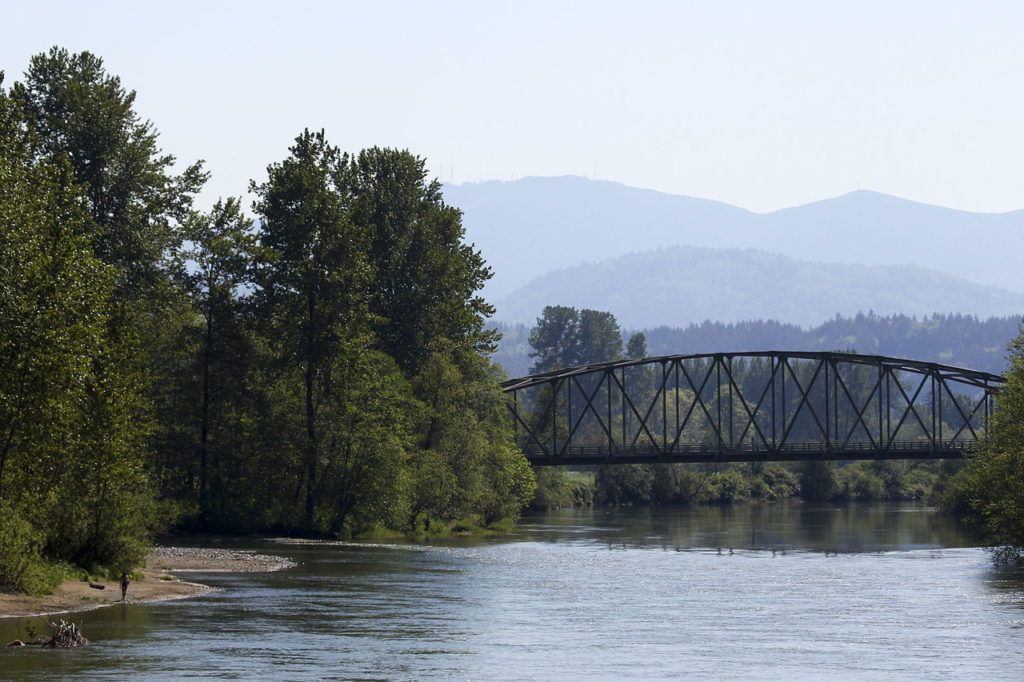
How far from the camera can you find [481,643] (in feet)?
140

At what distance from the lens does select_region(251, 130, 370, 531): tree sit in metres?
82.9

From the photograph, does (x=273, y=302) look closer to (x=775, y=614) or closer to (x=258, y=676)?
(x=775, y=614)

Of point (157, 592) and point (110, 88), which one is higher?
point (110, 88)

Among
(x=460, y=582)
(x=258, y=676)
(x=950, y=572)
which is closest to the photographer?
(x=258, y=676)

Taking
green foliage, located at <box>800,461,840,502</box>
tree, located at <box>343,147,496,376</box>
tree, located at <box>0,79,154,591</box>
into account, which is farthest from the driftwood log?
green foliage, located at <box>800,461,840,502</box>

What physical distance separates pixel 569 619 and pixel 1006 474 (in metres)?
27.3

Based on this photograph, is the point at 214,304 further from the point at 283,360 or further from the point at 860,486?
the point at 860,486

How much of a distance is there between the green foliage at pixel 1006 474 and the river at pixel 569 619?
1931 millimetres

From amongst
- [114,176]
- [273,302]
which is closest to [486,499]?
[273,302]

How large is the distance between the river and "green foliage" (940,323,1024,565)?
1931mm

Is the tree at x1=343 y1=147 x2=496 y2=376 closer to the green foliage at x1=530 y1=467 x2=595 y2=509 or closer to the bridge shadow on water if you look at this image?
the bridge shadow on water

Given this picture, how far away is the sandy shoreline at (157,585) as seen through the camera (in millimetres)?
44781

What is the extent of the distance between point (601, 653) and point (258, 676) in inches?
383

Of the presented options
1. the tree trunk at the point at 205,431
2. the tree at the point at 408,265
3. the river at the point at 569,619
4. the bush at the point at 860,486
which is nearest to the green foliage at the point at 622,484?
the bush at the point at 860,486
